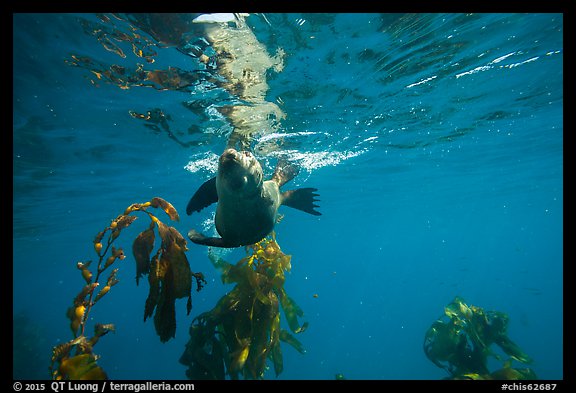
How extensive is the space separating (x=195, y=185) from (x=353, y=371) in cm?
3305

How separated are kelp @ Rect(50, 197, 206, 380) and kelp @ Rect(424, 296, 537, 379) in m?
5.09

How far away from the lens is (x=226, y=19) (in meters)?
6.69

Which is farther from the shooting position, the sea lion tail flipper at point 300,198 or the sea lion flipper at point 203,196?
the sea lion tail flipper at point 300,198

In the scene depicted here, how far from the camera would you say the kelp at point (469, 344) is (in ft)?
18.7

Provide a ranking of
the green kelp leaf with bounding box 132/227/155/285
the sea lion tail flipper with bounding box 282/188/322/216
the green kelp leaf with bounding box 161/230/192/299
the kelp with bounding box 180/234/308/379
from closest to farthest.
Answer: the green kelp leaf with bounding box 161/230/192/299 → the green kelp leaf with bounding box 132/227/155/285 → the kelp with bounding box 180/234/308/379 → the sea lion tail flipper with bounding box 282/188/322/216

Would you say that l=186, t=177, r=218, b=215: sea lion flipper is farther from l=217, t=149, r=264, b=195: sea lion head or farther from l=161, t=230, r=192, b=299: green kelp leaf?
l=217, t=149, r=264, b=195: sea lion head

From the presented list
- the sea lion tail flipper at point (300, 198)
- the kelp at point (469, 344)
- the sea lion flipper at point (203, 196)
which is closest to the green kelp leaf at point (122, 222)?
the sea lion flipper at point (203, 196)

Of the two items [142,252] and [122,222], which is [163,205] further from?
[142,252]

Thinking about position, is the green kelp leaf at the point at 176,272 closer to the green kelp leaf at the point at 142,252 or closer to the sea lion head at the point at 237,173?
the green kelp leaf at the point at 142,252

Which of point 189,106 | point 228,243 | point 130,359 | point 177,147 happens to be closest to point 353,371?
point 130,359

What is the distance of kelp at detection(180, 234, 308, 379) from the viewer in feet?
15.3

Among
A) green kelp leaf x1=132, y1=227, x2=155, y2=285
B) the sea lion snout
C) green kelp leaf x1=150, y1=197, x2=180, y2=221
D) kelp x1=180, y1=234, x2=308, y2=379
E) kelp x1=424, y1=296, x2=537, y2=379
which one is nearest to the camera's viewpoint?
the sea lion snout

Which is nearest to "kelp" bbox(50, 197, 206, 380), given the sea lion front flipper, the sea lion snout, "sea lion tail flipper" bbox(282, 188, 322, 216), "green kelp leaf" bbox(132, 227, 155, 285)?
"green kelp leaf" bbox(132, 227, 155, 285)

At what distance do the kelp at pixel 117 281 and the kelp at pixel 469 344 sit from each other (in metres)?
5.09
